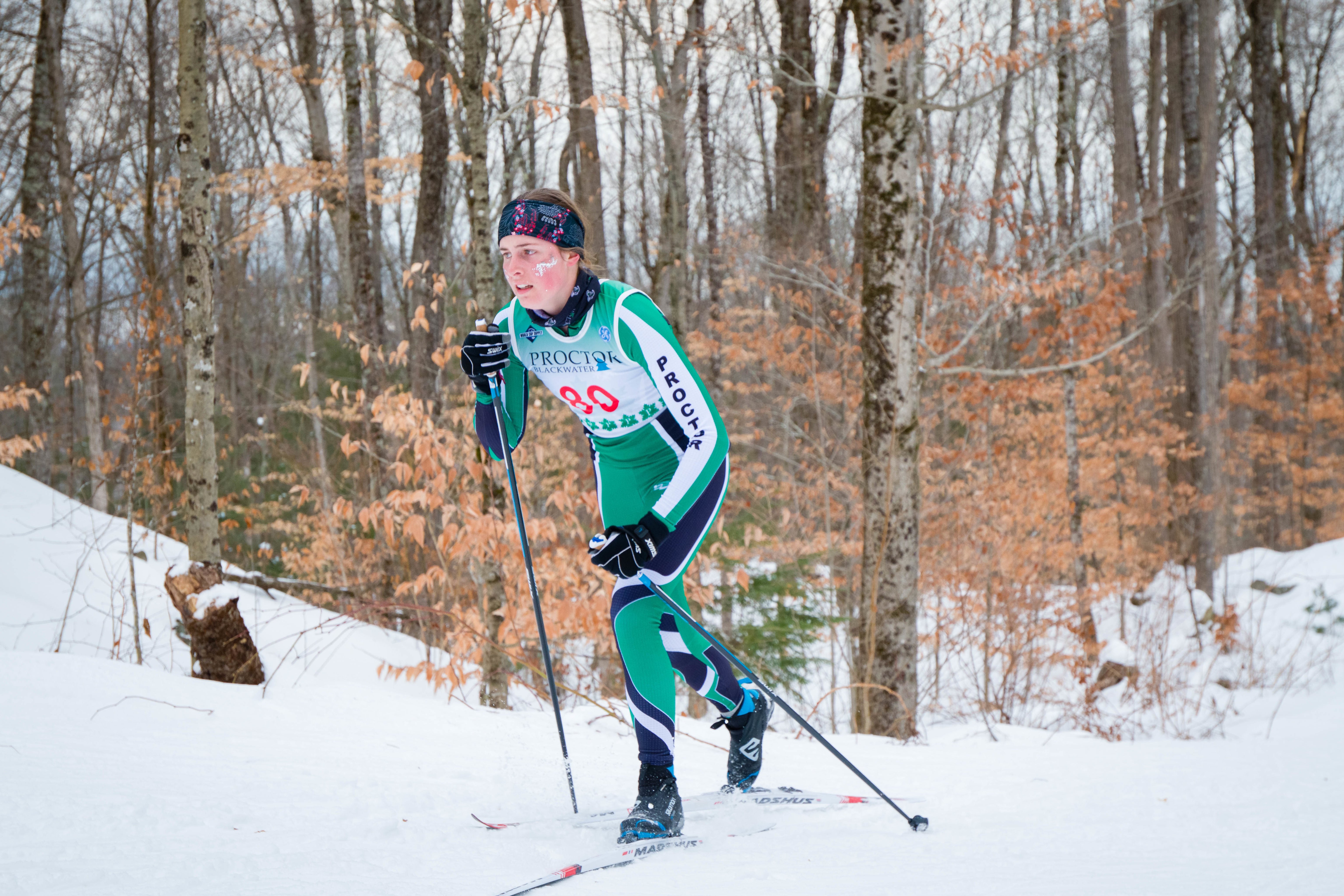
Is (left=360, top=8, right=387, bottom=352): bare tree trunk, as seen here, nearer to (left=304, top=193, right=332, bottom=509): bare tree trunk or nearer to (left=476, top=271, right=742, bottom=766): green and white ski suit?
(left=304, top=193, right=332, bottom=509): bare tree trunk

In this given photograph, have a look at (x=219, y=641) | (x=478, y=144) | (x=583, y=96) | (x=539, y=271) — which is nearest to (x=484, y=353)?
(x=539, y=271)

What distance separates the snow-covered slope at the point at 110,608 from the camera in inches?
203

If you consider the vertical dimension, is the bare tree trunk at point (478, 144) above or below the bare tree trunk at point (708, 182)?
below

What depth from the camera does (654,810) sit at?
2.25 m

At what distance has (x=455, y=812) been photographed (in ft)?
8.02

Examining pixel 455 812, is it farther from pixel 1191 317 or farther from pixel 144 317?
pixel 1191 317

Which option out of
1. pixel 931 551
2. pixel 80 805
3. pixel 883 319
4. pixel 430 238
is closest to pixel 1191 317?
pixel 931 551

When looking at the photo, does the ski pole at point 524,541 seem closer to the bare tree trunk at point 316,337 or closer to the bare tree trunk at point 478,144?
the bare tree trunk at point 478,144

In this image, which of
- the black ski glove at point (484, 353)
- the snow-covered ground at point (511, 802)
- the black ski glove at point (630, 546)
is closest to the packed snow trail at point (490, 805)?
the snow-covered ground at point (511, 802)

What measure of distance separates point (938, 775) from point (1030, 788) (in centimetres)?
34

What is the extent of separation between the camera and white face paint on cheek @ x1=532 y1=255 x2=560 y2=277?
231 cm

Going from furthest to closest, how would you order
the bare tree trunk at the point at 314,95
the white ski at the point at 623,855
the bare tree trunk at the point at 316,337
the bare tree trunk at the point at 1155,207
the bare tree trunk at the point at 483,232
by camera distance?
the bare tree trunk at the point at 1155,207
the bare tree trunk at the point at 314,95
the bare tree trunk at the point at 316,337
the bare tree trunk at the point at 483,232
the white ski at the point at 623,855

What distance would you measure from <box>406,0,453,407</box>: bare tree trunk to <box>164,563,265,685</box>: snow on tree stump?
3.12m

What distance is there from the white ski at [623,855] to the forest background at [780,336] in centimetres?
209
